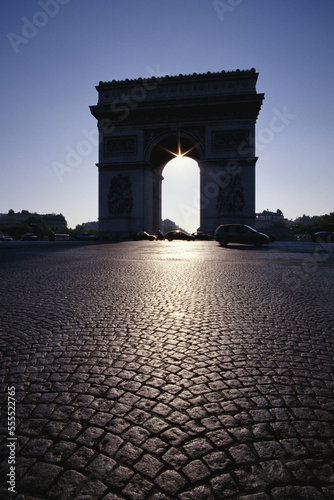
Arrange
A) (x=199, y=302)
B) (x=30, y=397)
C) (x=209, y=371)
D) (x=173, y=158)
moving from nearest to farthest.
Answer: (x=30, y=397) → (x=209, y=371) → (x=199, y=302) → (x=173, y=158)

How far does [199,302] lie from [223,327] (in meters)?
0.95

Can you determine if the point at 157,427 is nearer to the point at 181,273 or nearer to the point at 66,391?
the point at 66,391

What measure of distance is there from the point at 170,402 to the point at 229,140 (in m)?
31.0

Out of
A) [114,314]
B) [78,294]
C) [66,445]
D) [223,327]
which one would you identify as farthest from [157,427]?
[78,294]

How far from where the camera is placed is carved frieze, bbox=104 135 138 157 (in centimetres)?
3184

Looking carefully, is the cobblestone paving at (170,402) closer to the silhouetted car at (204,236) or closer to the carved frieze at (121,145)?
the silhouetted car at (204,236)

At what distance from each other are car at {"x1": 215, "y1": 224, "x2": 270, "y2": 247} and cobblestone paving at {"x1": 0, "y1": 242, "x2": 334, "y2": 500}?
15924 millimetres

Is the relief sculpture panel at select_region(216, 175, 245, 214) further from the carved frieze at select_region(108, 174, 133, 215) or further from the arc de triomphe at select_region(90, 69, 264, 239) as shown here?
the carved frieze at select_region(108, 174, 133, 215)

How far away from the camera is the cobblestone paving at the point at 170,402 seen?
109cm

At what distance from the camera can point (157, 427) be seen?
135 centimetres

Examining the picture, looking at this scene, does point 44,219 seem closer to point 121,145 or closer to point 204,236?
point 121,145

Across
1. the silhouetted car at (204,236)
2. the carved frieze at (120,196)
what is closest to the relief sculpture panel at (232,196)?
the silhouetted car at (204,236)

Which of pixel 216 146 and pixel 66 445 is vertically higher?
Answer: pixel 216 146

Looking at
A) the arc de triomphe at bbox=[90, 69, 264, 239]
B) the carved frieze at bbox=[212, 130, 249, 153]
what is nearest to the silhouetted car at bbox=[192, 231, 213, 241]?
the arc de triomphe at bbox=[90, 69, 264, 239]
